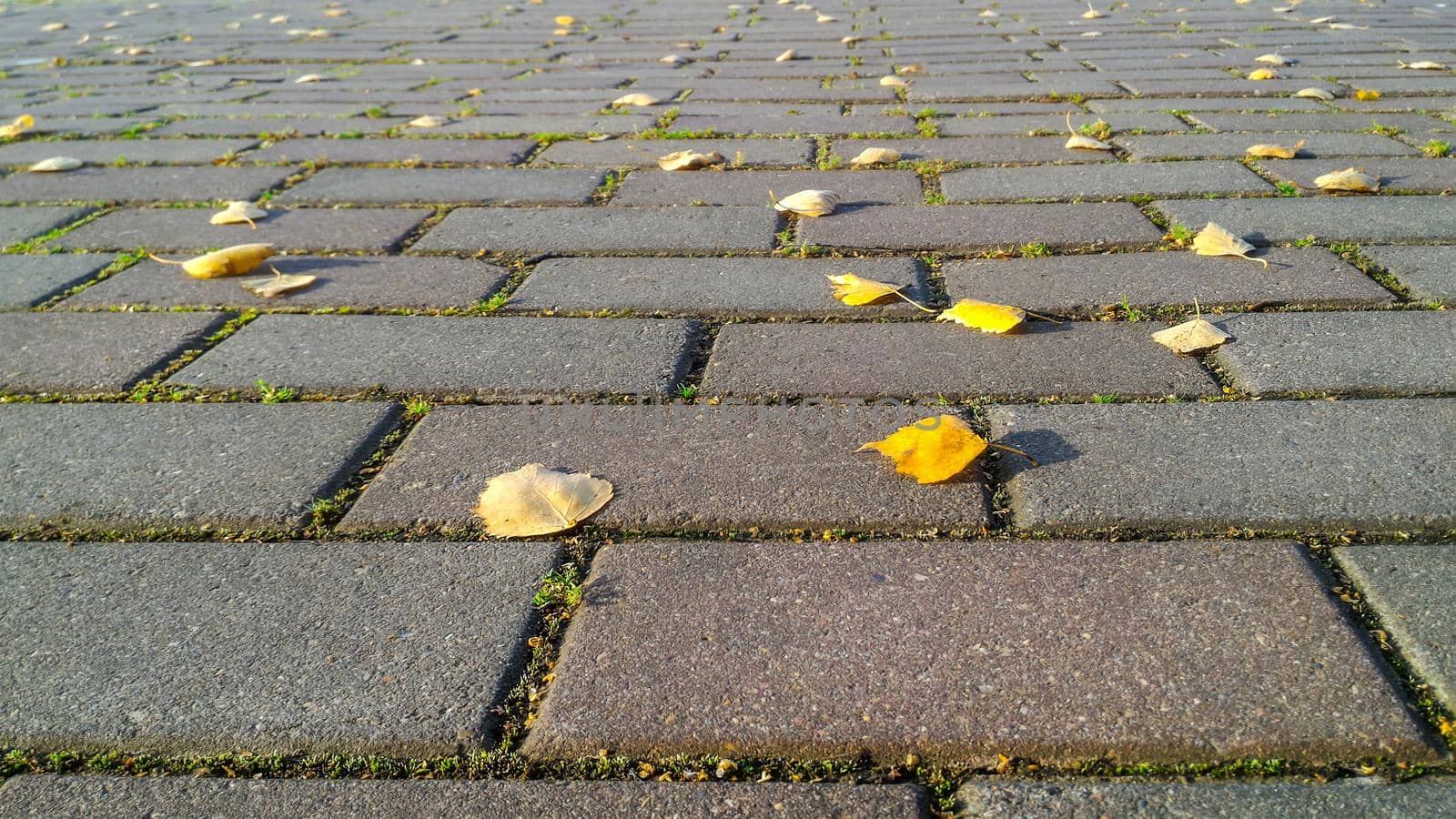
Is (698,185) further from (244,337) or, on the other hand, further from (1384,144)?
(1384,144)

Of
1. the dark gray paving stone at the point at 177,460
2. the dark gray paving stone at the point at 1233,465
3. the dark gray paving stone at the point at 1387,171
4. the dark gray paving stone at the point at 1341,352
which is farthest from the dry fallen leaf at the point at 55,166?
the dark gray paving stone at the point at 1387,171

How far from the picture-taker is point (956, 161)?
120 inches

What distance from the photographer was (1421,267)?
210 centimetres

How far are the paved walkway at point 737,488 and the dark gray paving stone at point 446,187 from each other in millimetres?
25

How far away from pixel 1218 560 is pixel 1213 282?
3.32ft

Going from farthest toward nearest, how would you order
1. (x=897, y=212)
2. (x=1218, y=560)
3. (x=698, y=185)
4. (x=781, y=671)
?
(x=698, y=185), (x=897, y=212), (x=1218, y=560), (x=781, y=671)

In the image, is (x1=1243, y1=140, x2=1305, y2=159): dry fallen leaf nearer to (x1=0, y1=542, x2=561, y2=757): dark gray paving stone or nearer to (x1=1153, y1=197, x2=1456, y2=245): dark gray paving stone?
(x1=1153, y1=197, x2=1456, y2=245): dark gray paving stone

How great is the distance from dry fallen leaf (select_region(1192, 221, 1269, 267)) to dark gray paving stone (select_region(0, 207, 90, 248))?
9.62ft

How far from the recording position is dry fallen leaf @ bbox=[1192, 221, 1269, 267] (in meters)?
2.19

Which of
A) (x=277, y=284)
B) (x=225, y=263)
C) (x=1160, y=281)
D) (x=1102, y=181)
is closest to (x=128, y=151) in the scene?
(x=225, y=263)

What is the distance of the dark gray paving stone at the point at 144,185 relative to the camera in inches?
118

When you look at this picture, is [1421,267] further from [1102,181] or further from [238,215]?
[238,215]


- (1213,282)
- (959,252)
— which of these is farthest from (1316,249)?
(959,252)

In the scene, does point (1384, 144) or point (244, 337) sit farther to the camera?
point (1384, 144)
